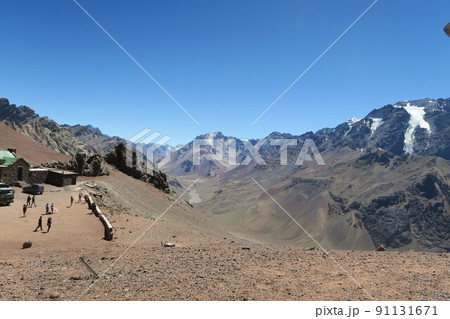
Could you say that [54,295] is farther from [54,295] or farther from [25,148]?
[25,148]

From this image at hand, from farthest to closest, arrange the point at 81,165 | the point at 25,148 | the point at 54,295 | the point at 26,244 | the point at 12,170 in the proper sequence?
the point at 25,148 → the point at 81,165 → the point at 12,170 → the point at 26,244 → the point at 54,295

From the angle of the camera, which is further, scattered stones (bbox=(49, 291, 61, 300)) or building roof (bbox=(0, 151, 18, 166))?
building roof (bbox=(0, 151, 18, 166))

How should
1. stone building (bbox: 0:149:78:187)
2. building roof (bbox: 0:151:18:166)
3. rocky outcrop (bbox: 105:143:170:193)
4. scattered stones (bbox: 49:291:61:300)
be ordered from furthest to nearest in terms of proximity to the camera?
rocky outcrop (bbox: 105:143:170:193) < building roof (bbox: 0:151:18:166) < stone building (bbox: 0:149:78:187) < scattered stones (bbox: 49:291:61:300)

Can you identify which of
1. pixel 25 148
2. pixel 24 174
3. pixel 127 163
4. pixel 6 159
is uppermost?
pixel 25 148

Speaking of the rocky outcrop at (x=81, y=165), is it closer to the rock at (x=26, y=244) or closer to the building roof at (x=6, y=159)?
the building roof at (x=6, y=159)

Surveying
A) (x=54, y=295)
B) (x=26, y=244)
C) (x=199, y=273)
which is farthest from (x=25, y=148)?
(x=199, y=273)

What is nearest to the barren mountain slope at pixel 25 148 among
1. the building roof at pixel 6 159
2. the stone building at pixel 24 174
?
the building roof at pixel 6 159

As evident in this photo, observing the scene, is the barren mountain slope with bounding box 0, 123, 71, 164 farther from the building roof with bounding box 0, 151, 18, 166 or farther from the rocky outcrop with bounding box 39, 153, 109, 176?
the building roof with bounding box 0, 151, 18, 166

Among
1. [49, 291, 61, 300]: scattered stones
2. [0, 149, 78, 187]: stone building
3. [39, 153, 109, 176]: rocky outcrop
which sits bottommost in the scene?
[49, 291, 61, 300]: scattered stones

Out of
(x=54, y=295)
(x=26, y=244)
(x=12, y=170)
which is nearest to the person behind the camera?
(x=54, y=295)

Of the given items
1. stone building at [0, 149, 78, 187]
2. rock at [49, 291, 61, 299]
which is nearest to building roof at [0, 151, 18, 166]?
stone building at [0, 149, 78, 187]

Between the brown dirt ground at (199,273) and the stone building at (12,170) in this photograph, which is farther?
the stone building at (12,170)

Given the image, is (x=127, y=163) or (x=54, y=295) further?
(x=127, y=163)

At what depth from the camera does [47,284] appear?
1325cm
